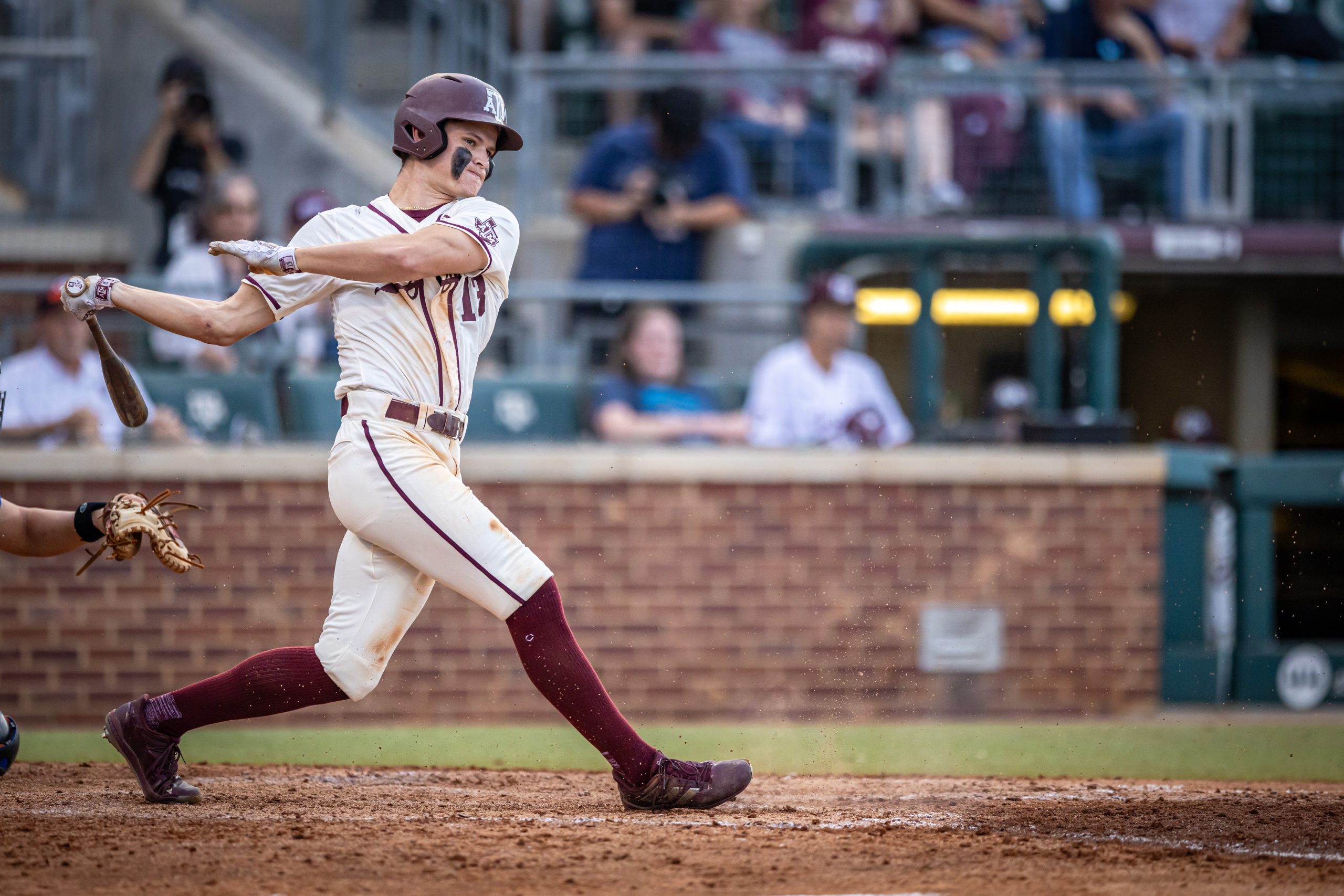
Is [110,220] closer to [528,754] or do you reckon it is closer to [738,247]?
[738,247]

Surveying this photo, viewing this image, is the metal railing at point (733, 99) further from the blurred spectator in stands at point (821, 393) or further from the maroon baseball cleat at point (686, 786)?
the maroon baseball cleat at point (686, 786)

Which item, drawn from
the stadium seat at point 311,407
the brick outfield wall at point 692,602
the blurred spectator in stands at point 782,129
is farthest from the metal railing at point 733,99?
the brick outfield wall at point 692,602

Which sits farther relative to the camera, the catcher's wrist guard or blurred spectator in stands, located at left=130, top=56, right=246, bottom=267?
blurred spectator in stands, located at left=130, top=56, right=246, bottom=267

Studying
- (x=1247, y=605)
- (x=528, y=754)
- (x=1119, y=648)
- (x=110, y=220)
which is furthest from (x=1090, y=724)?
(x=110, y=220)

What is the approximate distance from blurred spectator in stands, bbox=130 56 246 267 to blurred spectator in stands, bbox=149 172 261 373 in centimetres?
61

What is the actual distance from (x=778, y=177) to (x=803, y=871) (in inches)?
254

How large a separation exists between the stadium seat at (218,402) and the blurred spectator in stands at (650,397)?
5.62 feet

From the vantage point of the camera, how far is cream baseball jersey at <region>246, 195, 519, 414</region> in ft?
13.0

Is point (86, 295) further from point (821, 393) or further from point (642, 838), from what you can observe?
point (821, 393)

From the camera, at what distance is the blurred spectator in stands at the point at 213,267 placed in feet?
25.3

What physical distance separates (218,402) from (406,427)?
3971 mm

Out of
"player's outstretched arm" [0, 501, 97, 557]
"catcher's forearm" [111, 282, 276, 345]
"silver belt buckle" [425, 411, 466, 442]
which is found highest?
"catcher's forearm" [111, 282, 276, 345]

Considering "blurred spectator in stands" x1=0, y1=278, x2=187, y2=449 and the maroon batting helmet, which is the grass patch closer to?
"blurred spectator in stands" x1=0, y1=278, x2=187, y2=449

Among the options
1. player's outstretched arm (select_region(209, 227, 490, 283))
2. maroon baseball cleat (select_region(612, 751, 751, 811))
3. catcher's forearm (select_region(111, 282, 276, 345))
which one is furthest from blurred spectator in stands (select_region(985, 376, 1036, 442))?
catcher's forearm (select_region(111, 282, 276, 345))
